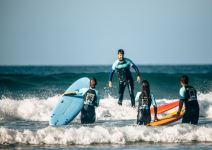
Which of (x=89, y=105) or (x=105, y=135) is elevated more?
(x=89, y=105)

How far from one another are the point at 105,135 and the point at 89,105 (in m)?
2.06

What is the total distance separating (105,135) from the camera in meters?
12.6

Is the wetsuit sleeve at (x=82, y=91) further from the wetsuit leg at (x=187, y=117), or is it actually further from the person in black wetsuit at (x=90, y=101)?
the wetsuit leg at (x=187, y=117)

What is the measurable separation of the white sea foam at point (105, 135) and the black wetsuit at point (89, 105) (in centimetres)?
171

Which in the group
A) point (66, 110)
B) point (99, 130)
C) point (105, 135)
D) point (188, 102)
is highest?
point (188, 102)

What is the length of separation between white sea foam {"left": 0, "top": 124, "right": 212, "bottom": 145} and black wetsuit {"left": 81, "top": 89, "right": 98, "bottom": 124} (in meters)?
1.71

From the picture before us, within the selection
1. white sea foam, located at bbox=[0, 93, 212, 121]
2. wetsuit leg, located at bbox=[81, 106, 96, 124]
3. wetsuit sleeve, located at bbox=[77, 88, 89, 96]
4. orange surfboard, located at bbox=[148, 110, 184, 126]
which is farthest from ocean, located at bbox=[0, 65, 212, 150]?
wetsuit sleeve, located at bbox=[77, 88, 89, 96]

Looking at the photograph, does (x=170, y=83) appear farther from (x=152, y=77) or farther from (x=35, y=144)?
(x=35, y=144)

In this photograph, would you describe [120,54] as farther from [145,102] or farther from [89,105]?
[145,102]

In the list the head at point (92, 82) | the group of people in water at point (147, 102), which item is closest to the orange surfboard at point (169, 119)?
the group of people in water at point (147, 102)

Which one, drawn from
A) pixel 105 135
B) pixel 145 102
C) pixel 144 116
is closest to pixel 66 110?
pixel 144 116

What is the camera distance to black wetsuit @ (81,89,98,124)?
1451 centimetres

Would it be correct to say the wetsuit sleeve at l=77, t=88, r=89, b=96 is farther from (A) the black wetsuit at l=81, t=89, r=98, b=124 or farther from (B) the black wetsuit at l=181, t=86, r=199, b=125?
(B) the black wetsuit at l=181, t=86, r=199, b=125

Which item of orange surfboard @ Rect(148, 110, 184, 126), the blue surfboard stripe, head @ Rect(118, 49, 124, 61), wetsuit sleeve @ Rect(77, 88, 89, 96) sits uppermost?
head @ Rect(118, 49, 124, 61)
